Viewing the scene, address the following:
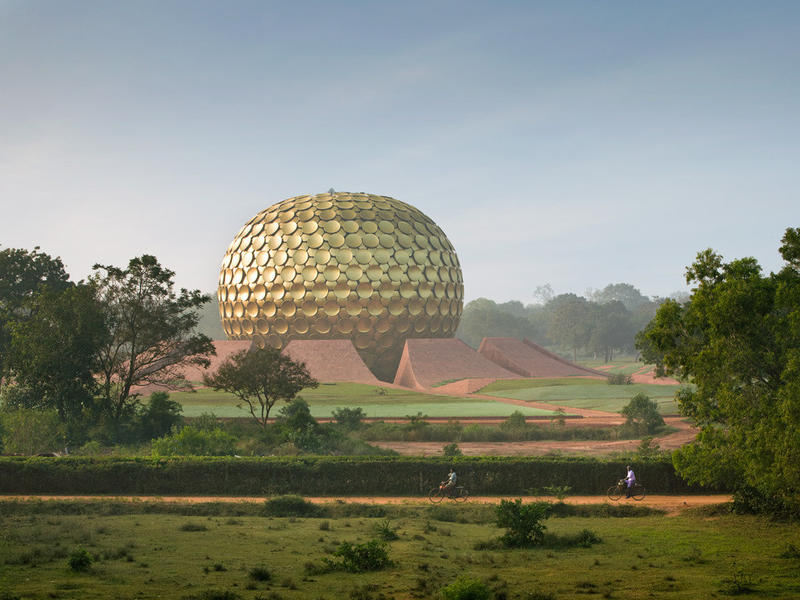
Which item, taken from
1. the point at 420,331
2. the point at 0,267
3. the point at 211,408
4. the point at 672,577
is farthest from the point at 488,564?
the point at 420,331

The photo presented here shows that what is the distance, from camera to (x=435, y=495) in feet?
61.8

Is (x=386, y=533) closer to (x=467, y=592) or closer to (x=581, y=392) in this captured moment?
(x=467, y=592)

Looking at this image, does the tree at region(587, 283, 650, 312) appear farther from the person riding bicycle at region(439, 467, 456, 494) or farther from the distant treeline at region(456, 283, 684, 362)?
the person riding bicycle at region(439, 467, 456, 494)

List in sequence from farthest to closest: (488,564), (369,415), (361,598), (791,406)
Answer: (369,415), (791,406), (488,564), (361,598)

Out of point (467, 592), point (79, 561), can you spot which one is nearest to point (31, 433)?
point (79, 561)

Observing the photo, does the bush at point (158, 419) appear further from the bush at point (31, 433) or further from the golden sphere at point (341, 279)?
the golden sphere at point (341, 279)

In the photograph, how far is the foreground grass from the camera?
33.3 feet

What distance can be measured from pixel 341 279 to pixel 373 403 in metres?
14.0

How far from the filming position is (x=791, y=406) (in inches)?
531

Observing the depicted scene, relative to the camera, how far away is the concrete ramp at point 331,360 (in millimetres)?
45906

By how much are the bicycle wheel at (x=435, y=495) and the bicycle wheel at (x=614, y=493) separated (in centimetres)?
384

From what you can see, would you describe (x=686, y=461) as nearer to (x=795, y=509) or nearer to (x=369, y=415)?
(x=795, y=509)

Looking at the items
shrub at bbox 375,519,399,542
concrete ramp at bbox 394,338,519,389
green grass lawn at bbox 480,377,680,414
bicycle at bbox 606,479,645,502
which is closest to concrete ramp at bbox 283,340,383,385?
concrete ramp at bbox 394,338,519,389

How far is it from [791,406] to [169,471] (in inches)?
528
